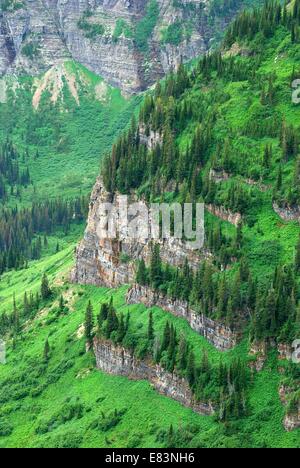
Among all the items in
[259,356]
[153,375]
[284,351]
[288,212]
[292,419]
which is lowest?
[153,375]

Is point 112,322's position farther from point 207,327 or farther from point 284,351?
point 284,351

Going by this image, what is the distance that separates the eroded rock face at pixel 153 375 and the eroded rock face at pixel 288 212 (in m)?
37.6

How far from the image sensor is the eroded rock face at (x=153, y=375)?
17975 cm

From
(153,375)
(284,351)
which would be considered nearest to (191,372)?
(153,375)

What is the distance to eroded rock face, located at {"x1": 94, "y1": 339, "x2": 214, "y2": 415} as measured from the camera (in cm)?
17975

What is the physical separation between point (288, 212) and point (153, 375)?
40145mm

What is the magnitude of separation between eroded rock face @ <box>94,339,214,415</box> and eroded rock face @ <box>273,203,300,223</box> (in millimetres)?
37596

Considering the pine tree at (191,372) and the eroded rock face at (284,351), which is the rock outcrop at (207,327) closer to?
the pine tree at (191,372)

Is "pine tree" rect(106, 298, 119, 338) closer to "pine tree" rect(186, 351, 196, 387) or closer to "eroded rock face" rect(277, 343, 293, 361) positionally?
"pine tree" rect(186, 351, 196, 387)

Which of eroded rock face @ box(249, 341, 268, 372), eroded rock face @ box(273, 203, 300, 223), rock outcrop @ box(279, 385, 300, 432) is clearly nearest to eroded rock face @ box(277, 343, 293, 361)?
eroded rock face @ box(249, 341, 268, 372)

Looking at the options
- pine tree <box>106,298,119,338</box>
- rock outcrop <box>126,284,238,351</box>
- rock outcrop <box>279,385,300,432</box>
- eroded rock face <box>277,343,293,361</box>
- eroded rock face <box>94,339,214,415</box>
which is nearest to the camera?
rock outcrop <box>279,385,300,432</box>

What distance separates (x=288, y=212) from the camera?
640 feet
